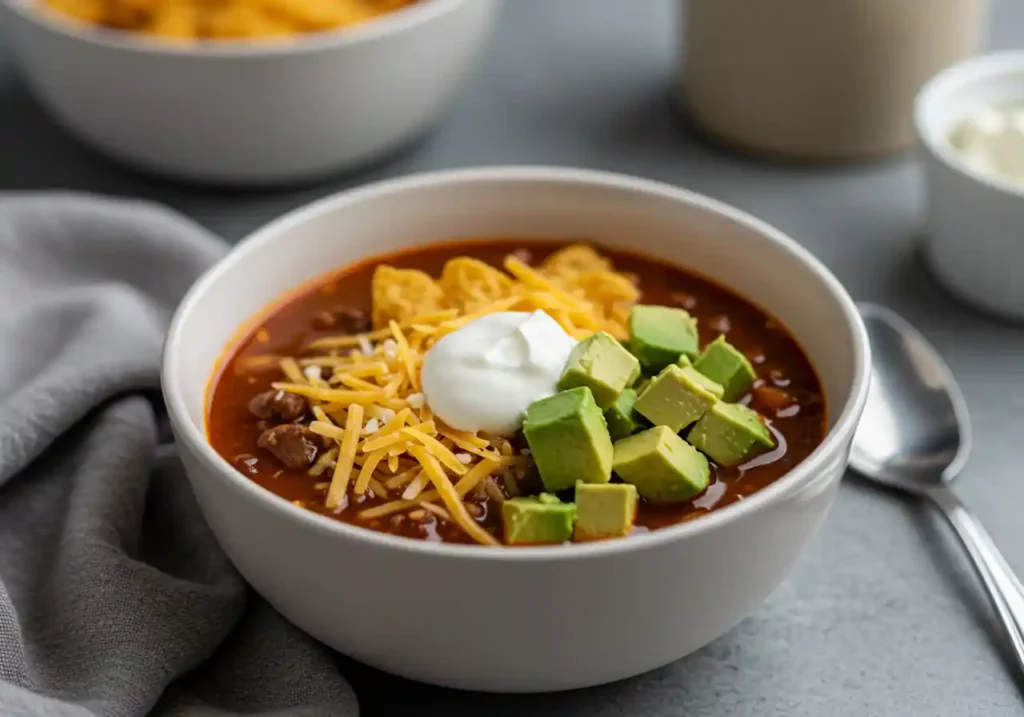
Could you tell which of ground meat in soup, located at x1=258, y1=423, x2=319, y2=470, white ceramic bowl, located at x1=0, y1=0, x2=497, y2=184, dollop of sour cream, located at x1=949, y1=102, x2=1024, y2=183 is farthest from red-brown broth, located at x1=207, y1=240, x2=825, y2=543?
dollop of sour cream, located at x1=949, y1=102, x2=1024, y2=183

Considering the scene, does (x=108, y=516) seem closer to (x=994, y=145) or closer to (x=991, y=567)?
(x=991, y=567)

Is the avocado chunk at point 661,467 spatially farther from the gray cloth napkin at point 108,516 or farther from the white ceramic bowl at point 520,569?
the gray cloth napkin at point 108,516

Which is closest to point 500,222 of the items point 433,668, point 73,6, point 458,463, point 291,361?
point 291,361

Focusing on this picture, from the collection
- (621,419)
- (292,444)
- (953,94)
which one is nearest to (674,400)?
(621,419)

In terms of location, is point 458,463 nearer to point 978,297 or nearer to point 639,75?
point 978,297

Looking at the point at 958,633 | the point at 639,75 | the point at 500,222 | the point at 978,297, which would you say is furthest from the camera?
the point at 639,75

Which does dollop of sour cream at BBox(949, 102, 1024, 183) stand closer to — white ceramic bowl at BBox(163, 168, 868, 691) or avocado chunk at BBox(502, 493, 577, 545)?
white ceramic bowl at BBox(163, 168, 868, 691)

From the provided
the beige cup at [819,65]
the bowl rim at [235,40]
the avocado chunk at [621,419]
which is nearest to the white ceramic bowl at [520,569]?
the avocado chunk at [621,419]
